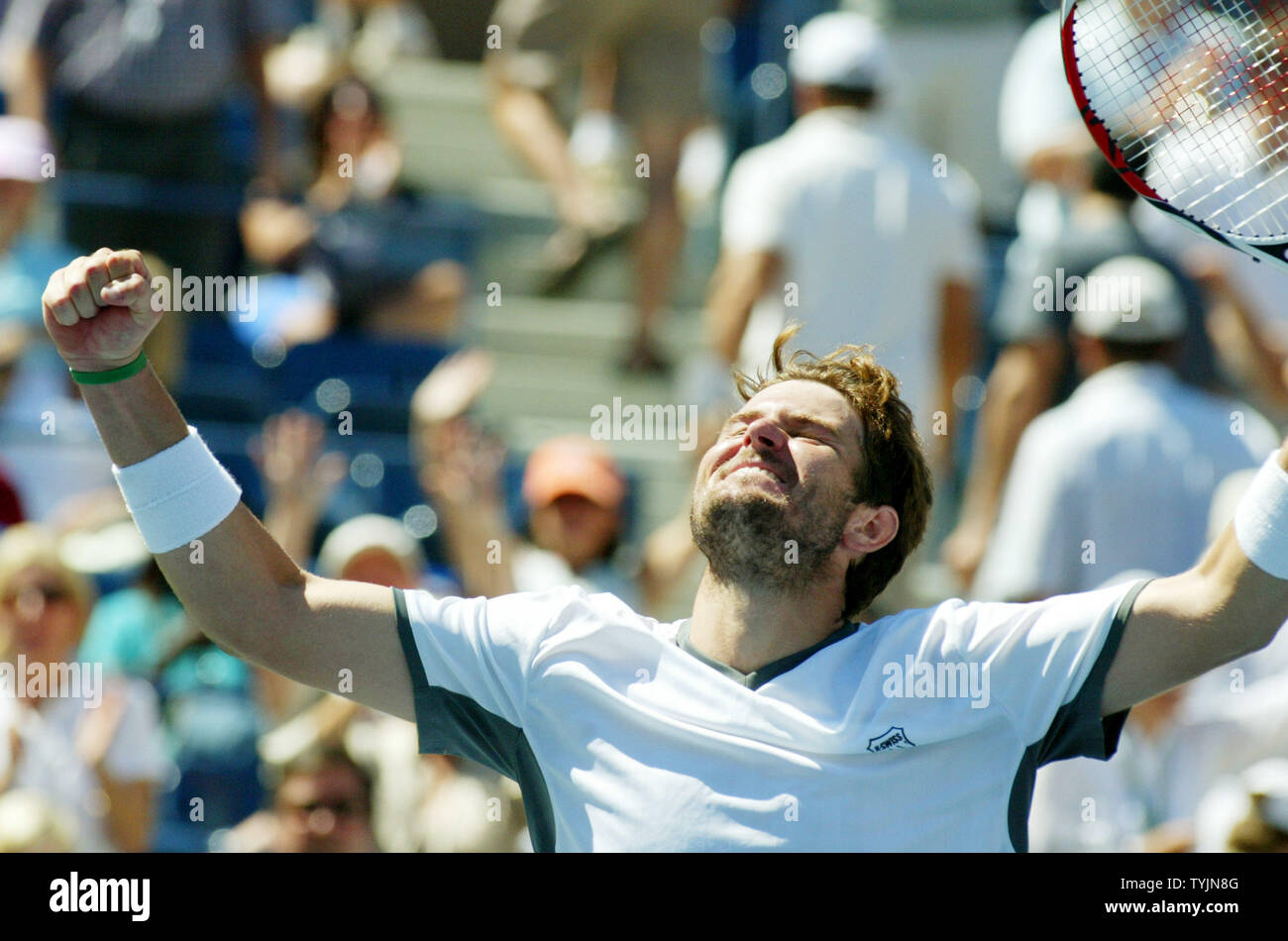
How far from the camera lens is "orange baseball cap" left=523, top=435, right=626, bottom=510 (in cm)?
513

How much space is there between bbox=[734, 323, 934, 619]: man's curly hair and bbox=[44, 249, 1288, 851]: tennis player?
5.8 inches

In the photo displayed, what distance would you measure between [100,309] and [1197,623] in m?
1.56

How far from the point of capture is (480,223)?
6.88 meters

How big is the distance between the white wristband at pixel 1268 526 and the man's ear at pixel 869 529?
581 mm

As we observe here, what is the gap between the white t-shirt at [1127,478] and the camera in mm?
4891

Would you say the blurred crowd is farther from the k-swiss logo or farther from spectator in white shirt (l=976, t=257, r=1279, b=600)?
the k-swiss logo

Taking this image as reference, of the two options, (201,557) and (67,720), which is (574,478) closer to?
(67,720)

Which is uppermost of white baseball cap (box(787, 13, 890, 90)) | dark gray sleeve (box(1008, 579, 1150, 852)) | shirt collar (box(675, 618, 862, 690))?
white baseball cap (box(787, 13, 890, 90))

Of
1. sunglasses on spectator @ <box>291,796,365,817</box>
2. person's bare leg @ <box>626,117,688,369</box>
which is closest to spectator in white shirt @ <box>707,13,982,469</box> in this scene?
person's bare leg @ <box>626,117,688,369</box>

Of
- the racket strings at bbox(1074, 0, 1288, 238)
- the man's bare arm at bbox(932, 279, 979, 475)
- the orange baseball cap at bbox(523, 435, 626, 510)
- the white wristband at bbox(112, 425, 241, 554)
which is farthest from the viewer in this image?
the man's bare arm at bbox(932, 279, 979, 475)

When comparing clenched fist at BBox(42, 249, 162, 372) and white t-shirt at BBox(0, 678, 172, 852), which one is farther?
white t-shirt at BBox(0, 678, 172, 852)

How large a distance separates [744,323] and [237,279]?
6.27 feet

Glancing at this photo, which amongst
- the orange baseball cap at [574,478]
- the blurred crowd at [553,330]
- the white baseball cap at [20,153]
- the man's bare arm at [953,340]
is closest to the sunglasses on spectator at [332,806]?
the blurred crowd at [553,330]

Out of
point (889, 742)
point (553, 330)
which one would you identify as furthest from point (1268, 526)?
point (553, 330)
